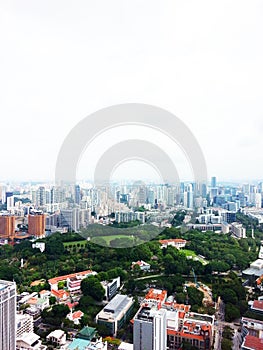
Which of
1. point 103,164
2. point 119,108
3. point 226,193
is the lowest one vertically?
point 226,193

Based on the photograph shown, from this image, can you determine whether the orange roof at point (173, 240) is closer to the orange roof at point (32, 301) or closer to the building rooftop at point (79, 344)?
the orange roof at point (32, 301)

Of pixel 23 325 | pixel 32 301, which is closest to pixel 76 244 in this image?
pixel 32 301

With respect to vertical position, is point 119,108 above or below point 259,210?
above

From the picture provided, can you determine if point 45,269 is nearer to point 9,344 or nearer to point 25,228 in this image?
point 9,344

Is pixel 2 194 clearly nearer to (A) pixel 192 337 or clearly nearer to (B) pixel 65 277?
(B) pixel 65 277

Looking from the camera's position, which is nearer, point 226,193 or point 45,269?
point 45,269

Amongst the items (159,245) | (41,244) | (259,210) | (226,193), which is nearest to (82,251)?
(41,244)
